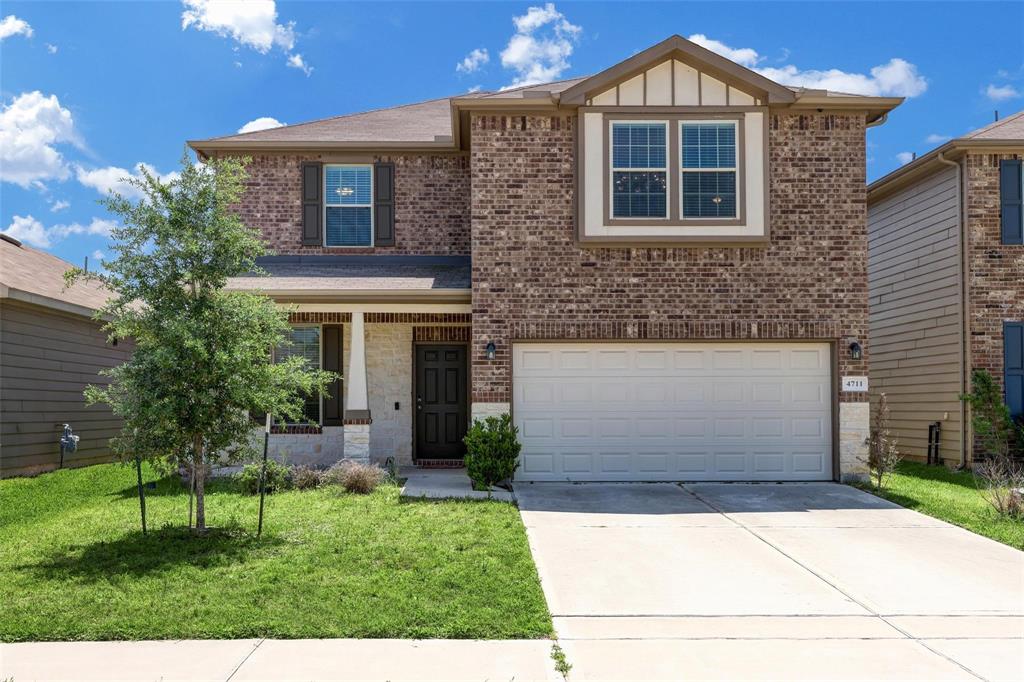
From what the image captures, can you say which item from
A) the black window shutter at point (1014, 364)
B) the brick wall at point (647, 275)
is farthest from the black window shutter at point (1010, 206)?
the brick wall at point (647, 275)

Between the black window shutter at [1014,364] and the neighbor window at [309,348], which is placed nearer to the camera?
the black window shutter at [1014,364]

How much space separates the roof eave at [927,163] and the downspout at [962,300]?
0.65 ft

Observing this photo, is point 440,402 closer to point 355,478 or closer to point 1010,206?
point 355,478

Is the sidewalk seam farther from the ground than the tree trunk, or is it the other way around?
the tree trunk

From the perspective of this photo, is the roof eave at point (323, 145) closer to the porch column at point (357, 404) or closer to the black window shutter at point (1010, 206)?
the porch column at point (357, 404)

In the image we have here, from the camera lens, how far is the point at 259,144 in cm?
1396

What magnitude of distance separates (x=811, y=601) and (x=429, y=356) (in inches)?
344

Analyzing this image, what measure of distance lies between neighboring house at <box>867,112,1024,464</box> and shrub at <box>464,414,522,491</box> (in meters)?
7.87

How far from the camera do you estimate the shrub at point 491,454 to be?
36.7ft

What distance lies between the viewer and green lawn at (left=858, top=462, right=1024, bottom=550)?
8805 mm

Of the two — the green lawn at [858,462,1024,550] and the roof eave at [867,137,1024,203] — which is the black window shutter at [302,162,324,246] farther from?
the roof eave at [867,137,1024,203]

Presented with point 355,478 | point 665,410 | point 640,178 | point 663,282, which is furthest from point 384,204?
point 665,410

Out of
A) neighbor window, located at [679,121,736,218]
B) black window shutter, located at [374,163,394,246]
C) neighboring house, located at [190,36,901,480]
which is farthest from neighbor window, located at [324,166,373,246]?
neighbor window, located at [679,121,736,218]

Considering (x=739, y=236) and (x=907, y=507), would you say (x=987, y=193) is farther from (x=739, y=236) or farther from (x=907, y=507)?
(x=907, y=507)
